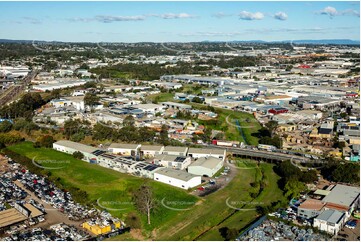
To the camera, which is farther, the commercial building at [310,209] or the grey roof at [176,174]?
the grey roof at [176,174]

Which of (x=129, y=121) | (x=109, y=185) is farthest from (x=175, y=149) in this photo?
(x=129, y=121)

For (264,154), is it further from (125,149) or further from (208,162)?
(125,149)

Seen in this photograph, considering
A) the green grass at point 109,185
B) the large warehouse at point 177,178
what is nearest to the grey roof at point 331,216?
the green grass at point 109,185

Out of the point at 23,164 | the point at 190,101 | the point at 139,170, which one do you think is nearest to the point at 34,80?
the point at 190,101

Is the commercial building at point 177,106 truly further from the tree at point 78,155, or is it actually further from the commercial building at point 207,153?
the tree at point 78,155

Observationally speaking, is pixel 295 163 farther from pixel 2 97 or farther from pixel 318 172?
pixel 2 97

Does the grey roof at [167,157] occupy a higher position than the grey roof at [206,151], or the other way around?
the grey roof at [206,151]

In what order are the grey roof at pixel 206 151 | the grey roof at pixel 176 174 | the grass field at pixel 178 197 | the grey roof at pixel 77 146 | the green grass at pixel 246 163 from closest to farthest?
the grass field at pixel 178 197, the grey roof at pixel 176 174, the green grass at pixel 246 163, the grey roof at pixel 206 151, the grey roof at pixel 77 146
